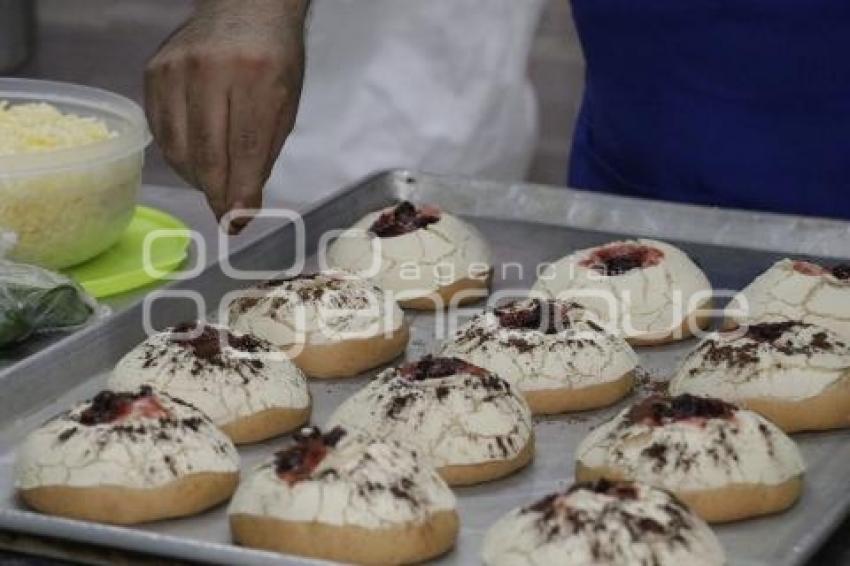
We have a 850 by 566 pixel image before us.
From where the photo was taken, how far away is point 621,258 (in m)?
2.71

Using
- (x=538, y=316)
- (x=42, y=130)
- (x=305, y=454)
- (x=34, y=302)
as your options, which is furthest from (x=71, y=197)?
(x=305, y=454)

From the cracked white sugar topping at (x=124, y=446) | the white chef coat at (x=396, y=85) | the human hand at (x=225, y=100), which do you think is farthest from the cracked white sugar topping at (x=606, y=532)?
the white chef coat at (x=396, y=85)

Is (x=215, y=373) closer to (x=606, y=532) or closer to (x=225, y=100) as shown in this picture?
(x=225, y=100)

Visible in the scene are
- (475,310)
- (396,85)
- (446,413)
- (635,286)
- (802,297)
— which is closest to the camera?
(446,413)

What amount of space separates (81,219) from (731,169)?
97cm

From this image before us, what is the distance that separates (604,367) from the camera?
2.41 metres

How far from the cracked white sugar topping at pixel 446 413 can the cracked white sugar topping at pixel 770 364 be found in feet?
0.77

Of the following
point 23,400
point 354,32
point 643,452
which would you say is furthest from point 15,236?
point 354,32

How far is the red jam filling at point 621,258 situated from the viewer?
2678 mm

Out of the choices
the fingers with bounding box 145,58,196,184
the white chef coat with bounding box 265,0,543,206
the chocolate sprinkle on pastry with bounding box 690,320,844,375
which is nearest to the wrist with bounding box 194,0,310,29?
the fingers with bounding box 145,58,196,184

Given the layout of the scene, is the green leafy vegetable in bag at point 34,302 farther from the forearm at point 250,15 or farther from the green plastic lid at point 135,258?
the forearm at point 250,15

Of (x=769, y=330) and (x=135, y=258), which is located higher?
(x=769, y=330)

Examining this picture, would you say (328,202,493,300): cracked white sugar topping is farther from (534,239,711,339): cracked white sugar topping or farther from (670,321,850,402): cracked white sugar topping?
(670,321,850,402): cracked white sugar topping

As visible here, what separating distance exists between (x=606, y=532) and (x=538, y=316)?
74 centimetres
